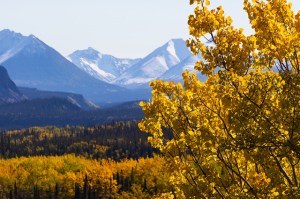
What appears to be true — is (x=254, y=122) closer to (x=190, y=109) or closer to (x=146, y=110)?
(x=190, y=109)

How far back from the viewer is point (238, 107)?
38.9 ft

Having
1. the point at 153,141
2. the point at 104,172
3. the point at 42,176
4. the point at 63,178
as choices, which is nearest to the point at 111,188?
the point at 104,172

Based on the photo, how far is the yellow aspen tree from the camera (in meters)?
11.7

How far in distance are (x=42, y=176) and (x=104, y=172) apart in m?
30.2

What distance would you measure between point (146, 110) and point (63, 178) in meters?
152

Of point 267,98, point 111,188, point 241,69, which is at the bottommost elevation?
point 111,188

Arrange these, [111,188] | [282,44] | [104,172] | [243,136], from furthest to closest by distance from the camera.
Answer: [104,172], [111,188], [282,44], [243,136]

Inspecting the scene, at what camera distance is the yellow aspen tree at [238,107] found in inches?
459

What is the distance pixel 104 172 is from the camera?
154375mm

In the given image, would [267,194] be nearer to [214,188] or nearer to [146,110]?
[214,188]

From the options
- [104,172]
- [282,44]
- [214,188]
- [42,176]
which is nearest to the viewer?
[282,44]

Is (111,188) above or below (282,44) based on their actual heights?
below

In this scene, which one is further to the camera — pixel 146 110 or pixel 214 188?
pixel 146 110

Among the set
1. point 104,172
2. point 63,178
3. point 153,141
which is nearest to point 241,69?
point 153,141
